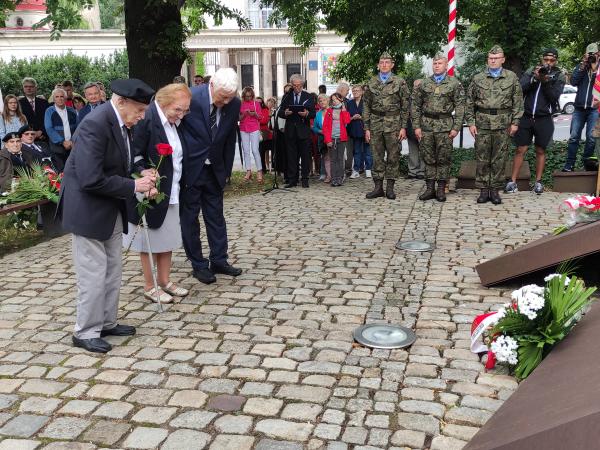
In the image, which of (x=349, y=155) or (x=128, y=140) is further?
(x=349, y=155)

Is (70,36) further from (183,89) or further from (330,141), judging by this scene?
(183,89)

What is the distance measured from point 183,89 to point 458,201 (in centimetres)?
604

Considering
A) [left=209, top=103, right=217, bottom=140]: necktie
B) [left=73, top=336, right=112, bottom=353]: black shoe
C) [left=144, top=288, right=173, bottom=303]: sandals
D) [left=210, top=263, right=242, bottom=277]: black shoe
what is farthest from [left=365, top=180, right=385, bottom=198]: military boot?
[left=73, top=336, right=112, bottom=353]: black shoe

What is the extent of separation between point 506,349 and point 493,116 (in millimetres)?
6083

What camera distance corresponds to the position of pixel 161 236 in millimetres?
5316

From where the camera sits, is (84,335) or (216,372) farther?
(84,335)

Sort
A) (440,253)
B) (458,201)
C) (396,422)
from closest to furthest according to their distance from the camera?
1. (396,422)
2. (440,253)
3. (458,201)

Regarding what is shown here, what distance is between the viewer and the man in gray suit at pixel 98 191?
13.9 feet

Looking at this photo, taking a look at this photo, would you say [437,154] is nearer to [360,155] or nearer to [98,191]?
[360,155]

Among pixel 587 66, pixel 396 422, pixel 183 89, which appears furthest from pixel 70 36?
pixel 396 422

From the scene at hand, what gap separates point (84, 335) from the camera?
4.53m

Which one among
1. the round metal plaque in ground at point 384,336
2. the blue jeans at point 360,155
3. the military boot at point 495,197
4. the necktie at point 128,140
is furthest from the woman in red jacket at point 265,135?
the round metal plaque in ground at point 384,336

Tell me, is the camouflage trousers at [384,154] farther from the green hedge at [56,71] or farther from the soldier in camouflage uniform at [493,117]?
the green hedge at [56,71]

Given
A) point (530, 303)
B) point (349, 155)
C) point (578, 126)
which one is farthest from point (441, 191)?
point (530, 303)
